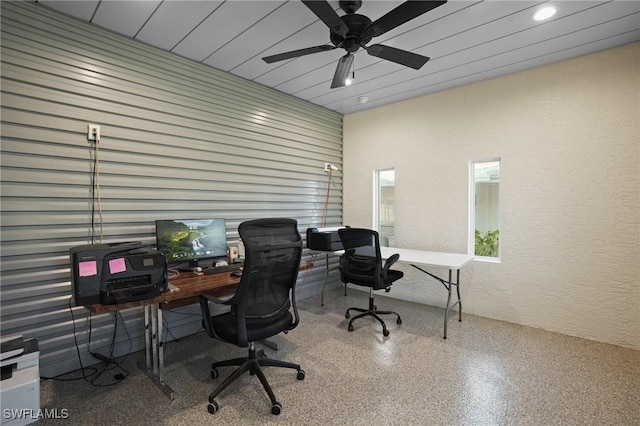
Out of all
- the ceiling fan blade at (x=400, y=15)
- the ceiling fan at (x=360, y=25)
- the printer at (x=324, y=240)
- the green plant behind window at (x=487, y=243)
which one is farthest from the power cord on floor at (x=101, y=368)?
the green plant behind window at (x=487, y=243)

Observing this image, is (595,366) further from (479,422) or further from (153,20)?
(153,20)

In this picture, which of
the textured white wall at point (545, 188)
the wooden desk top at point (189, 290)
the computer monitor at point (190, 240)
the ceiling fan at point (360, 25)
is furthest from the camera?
the textured white wall at point (545, 188)

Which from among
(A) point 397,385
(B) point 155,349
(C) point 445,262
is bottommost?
(A) point 397,385

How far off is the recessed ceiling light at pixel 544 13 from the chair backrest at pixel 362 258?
7.21 ft

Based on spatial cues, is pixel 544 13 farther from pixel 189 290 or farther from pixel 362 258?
pixel 189 290

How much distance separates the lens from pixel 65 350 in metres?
2.34

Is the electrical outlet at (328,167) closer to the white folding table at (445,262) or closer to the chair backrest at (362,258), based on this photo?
the white folding table at (445,262)

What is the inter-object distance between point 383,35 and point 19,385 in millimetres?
3547

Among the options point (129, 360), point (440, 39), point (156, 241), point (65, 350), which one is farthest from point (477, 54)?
point (65, 350)

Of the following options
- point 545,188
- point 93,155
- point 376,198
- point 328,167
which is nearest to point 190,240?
point 93,155

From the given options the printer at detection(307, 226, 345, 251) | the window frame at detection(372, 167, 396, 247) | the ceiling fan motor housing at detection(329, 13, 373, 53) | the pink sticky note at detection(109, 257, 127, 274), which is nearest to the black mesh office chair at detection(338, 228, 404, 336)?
the printer at detection(307, 226, 345, 251)

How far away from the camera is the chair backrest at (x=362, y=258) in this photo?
3070 mm

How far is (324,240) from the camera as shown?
148 inches

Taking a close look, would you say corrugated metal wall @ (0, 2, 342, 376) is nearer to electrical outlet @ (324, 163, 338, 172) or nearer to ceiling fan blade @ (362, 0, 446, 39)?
electrical outlet @ (324, 163, 338, 172)
